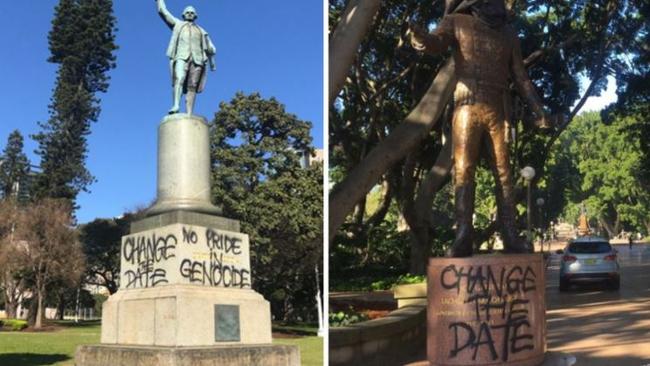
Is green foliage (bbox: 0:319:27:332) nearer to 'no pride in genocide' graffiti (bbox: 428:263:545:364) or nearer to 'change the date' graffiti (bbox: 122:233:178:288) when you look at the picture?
'change the date' graffiti (bbox: 122:233:178:288)

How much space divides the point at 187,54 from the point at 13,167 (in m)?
35.4

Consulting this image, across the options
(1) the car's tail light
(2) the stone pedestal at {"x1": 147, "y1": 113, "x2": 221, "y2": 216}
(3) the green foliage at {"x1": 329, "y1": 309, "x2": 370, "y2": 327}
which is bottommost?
(3) the green foliage at {"x1": 329, "y1": 309, "x2": 370, "y2": 327}

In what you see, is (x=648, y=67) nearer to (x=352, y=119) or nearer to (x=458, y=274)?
(x=352, y=119)

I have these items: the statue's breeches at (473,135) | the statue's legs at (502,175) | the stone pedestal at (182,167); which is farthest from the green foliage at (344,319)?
the statue's breeches at (473,135)

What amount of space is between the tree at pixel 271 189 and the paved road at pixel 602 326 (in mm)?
11574

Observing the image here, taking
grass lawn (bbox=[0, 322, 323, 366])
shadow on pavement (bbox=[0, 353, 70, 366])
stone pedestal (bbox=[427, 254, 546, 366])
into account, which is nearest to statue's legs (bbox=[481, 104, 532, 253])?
stone pedestal (bbox=[427, 254, 546, 366])

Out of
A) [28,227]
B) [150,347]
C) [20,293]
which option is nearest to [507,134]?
[150,347]

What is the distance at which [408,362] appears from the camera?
8586 millimetres

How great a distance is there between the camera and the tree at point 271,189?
26.6 meters

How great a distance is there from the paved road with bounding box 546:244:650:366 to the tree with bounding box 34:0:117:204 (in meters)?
26.6

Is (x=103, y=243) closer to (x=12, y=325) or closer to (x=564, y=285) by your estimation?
(x=12, y=325)

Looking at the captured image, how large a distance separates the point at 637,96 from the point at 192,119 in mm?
16375

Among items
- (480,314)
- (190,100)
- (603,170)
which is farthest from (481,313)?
(603,170)

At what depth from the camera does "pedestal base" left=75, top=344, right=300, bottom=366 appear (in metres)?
6.98
